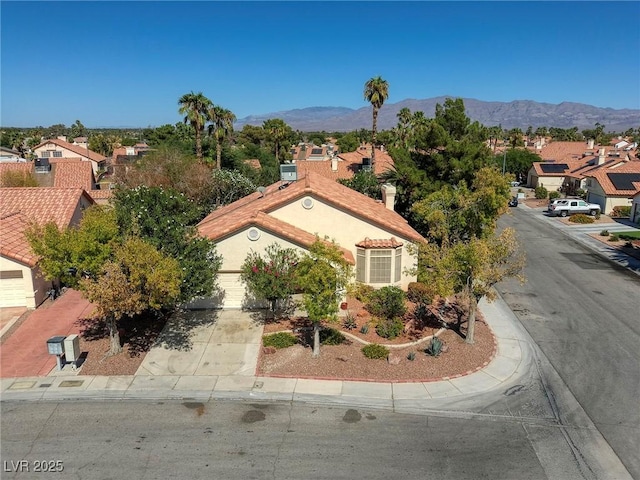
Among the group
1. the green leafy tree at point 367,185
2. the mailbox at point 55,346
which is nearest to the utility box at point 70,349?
the mailbox at point 55,346

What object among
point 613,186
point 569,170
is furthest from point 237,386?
point 569,170

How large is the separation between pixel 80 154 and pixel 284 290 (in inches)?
2858

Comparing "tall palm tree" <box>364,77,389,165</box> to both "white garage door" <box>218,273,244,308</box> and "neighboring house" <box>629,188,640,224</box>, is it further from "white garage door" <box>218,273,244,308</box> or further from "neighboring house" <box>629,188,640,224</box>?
"white garage door" <box>218,273,244,308</box>

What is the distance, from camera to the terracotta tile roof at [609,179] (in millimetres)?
47812

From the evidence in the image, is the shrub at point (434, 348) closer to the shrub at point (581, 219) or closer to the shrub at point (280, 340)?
the shrub at point (280, 340)

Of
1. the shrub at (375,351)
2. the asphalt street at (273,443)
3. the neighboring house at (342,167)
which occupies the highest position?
the neighboring house at (342,167)

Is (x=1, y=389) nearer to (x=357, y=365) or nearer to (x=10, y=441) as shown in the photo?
(x=10, y=441)

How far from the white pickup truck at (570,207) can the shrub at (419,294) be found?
3199 centimetres

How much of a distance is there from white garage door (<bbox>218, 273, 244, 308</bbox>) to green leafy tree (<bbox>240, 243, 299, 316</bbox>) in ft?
4.53

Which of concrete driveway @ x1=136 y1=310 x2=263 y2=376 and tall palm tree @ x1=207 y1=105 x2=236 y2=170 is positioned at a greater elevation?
tall palm tree @ x1=207 y1=105 x2=236 y2=170

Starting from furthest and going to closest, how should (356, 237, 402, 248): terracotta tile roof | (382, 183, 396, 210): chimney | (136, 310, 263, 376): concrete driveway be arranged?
1. (382, 183, 396, 210): chimney
2. (356, 237, 402, 248): terracotta tile roof
3. (136, 310, 263, 376): concrete driveway

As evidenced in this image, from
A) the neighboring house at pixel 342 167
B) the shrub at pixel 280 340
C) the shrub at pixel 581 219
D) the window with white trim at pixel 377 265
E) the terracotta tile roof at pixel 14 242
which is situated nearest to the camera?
the shrub at pixel 280 340

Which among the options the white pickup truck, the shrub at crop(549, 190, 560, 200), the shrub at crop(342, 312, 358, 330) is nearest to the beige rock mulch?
the shrub at crop(342, 312, 358, 330)

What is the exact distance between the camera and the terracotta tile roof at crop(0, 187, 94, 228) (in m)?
26.9
